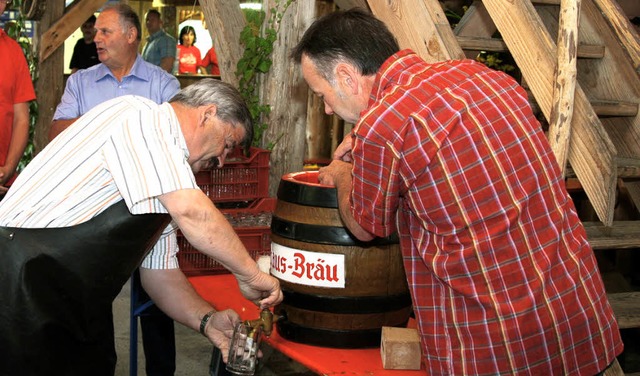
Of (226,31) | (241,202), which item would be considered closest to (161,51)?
(226,31)

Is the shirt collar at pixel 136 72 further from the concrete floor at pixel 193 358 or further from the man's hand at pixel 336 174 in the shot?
the man's hand at pixel 336 174

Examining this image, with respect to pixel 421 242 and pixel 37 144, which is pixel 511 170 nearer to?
pixel 421 242

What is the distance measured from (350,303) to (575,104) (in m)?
1.35

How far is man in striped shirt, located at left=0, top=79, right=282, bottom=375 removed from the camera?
2605 millimetres

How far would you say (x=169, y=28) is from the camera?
17484 mm

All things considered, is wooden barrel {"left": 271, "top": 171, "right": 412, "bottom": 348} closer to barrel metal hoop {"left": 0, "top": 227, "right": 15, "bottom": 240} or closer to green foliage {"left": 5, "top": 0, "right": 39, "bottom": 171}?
barrel metal hoop {"left": 0, "top": 227, "right": 15, "bottom": 240}

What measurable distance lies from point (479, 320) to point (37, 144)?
7.44m

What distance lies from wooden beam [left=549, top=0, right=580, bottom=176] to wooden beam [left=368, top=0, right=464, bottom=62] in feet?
1.61

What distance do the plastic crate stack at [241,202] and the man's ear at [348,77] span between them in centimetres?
173

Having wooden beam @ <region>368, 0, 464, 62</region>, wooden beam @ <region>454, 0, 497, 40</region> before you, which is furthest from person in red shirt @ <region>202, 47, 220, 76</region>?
wooden beam @ <region>368, 0, 464, 62</region>

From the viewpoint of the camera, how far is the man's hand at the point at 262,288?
2.84 m

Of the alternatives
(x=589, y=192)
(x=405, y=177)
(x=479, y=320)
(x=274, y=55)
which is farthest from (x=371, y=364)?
(x=274, y=55)

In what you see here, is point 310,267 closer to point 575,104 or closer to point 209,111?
point 209,111

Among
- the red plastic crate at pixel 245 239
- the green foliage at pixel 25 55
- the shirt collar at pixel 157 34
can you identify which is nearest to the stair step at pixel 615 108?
the red plastic crate at pixel 245 239
